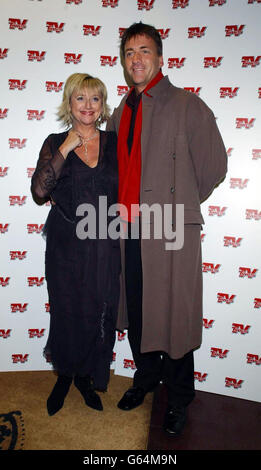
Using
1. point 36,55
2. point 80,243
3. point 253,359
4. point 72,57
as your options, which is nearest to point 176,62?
point 72,57

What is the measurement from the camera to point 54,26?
2.13 meters

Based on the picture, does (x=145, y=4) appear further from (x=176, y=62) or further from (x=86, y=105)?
(x=86, y=105)

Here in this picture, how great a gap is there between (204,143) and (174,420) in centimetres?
155

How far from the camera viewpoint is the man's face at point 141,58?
1.70 m

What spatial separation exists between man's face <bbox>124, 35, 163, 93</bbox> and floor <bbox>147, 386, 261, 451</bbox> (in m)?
1.95

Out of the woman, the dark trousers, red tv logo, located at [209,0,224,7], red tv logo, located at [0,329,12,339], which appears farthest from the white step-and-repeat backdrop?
the woman

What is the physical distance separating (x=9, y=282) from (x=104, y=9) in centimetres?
195

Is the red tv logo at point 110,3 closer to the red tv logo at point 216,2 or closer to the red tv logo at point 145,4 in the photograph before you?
the red tv logo at point 145,4

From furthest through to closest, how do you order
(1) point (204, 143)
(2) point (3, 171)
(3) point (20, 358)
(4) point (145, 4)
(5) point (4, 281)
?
(3) point (20, 358) → (5) point (4, 281) → (2) point (3, 171) → (4) point (145, 4) → (1) point (204, 143)

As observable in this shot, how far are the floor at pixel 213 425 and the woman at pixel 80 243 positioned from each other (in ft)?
1.42

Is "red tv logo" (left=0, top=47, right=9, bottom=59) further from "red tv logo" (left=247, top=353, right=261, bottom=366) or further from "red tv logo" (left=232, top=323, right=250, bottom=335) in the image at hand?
"red tv logo" (left=247, top=353, right=261, bottom=366)

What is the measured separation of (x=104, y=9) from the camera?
82.7 inches
